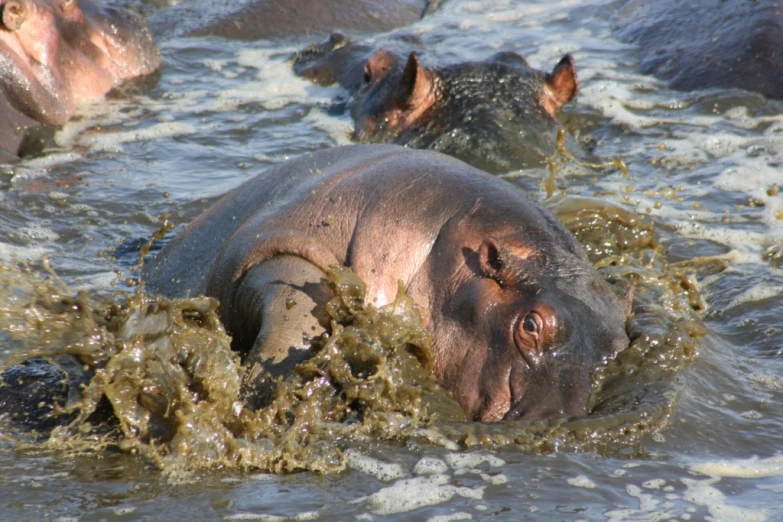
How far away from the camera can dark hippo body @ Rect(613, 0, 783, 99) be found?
9.23 m

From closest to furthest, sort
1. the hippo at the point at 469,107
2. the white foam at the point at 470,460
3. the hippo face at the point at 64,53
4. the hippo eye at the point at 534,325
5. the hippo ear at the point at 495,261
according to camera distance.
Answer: the white foam at the point at 470,460 < the hippo eye at the point at 534,325 < the hippo ear at the point at 495,261 < the hippo at the point at 469,107 < the hippo face at the point at 64,53

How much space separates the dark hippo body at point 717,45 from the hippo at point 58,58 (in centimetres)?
498

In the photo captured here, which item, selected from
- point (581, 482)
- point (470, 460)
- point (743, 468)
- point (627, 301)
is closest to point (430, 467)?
point (470, 460)

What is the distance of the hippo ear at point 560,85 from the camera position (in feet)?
27.8

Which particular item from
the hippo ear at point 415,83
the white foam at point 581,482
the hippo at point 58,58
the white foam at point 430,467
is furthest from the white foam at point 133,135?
the white foam at point 581,482

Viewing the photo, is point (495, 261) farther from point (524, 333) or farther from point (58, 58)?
point (58, 58)

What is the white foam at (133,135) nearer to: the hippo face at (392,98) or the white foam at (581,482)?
the hippo face at (392,98)

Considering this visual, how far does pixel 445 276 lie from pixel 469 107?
3947 mm

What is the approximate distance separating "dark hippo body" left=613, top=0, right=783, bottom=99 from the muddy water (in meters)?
0.22

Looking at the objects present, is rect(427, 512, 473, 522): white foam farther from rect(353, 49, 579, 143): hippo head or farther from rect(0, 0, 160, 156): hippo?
rect(0, 0, 160, 156): hippo

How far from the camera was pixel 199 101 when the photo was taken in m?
9.93

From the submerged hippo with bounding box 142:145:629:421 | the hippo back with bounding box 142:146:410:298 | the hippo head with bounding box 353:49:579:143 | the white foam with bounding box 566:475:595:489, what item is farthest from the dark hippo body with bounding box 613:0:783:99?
the white foam with bounding box 566:475:595:489

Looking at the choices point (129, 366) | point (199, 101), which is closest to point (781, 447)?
point (129, 366)

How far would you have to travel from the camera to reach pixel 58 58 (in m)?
8.95
